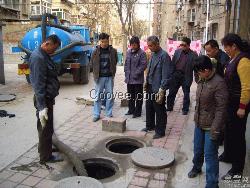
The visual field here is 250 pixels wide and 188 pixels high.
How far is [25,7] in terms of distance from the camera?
3042 centimetres

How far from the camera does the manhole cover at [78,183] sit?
11.8ft

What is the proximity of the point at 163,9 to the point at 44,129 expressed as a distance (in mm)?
61714

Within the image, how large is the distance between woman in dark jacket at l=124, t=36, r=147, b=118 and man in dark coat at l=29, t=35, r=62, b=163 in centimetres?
265

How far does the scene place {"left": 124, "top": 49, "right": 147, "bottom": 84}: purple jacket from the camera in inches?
259

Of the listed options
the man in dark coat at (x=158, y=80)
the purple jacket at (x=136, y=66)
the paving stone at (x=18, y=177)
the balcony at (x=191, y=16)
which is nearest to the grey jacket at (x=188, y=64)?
the purple jacket at (x=136, y=66)

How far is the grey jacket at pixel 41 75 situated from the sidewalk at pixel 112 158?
0.94 metres

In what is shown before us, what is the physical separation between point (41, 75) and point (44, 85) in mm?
152

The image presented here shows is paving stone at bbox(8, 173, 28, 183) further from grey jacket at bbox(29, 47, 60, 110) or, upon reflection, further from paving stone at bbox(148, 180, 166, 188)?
paving stone at bbox(148, 180, 166, 188)

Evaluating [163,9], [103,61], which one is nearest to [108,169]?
[103,61]

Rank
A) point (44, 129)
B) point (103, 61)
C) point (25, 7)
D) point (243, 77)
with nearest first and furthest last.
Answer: point (243, 77), point (44, 129), point (103, 61), point (25, 7)

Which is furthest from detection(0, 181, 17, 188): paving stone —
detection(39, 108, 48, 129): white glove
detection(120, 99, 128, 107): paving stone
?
detection(120, 99, 128, 107): paving stone

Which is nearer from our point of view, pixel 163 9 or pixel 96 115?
pixel 96 115

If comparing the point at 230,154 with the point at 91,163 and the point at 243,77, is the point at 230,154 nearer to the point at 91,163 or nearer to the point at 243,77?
the point at 243,77

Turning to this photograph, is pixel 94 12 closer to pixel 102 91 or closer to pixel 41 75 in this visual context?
pixel 102 91
